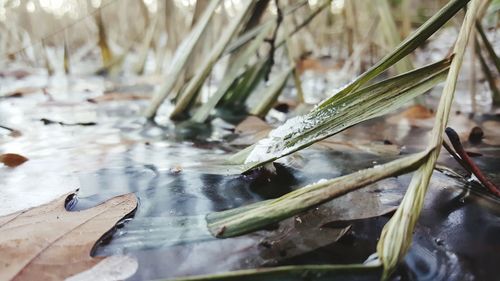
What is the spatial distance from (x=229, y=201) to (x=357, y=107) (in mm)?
241

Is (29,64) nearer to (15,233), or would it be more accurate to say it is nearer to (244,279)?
(15,233)

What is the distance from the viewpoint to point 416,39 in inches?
24.4

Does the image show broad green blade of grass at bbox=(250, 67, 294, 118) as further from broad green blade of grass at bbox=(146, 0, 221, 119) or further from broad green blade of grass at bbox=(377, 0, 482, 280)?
broad green blade of grass at bbox=(377, 0, 482, 280)

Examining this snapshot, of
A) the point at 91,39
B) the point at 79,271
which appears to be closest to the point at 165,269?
the point at 79,271

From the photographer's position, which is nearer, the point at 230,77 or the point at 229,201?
the point at 229,201

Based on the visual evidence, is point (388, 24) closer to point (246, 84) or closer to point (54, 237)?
point (246, 84)

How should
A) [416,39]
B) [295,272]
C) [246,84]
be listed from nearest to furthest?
[295,272]
[416,39]
[246,84]

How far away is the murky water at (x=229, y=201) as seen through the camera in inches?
20.1

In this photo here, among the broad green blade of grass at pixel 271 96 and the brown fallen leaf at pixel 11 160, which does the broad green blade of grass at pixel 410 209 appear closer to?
the brown fallen leaf at pixel 11 160

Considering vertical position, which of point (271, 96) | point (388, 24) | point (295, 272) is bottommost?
point (271, 96)

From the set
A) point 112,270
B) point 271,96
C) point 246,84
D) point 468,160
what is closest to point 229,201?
point 112,270

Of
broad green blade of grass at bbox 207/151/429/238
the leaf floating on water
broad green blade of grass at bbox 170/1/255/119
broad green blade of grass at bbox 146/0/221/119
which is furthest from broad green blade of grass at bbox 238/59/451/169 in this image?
broad green blade of grass at bbox 146/0/221/119

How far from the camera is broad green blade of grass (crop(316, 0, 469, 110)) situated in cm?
60

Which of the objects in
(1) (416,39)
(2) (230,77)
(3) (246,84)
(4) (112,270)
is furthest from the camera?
(3) (246,84)
